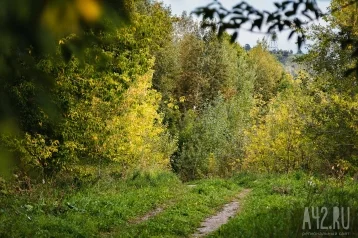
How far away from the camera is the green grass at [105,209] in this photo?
9.05m

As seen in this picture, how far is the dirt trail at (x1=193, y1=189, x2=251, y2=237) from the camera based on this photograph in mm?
9875

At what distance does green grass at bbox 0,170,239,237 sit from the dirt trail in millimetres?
229

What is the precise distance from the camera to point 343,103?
1664 cm

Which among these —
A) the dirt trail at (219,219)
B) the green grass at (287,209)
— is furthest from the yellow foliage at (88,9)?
the dirt trail at (219,219)

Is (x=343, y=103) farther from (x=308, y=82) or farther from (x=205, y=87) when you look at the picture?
(x=205, y=87)

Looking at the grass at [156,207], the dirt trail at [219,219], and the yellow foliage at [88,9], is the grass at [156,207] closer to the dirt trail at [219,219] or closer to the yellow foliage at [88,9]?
the dirt trail at [219,219]

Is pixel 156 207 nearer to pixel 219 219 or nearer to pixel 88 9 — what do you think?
pixel 219 219

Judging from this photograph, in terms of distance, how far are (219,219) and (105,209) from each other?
9.97 ft

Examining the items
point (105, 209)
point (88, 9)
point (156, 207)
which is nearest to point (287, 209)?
point (105, 209)

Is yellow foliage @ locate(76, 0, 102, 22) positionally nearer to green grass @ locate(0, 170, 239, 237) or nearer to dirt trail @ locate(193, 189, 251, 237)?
green grass @ locate(0, 170, 239, 237)

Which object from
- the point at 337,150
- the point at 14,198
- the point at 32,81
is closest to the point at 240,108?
the point at 337,150

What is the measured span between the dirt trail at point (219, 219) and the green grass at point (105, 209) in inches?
9.0

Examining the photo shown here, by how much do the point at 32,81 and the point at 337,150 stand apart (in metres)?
17.6

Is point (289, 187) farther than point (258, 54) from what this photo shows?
No
